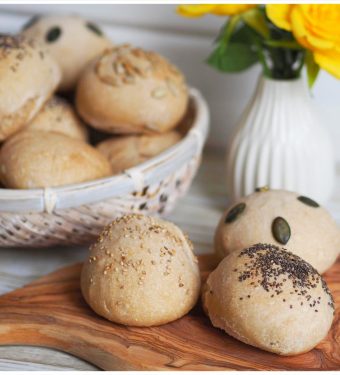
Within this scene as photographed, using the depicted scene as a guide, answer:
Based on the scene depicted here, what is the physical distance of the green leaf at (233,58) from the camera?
1093 mm

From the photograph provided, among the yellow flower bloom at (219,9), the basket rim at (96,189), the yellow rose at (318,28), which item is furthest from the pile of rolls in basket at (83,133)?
the yellow rose at (318,28)

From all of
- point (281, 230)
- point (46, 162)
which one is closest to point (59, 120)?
point (46, 162)

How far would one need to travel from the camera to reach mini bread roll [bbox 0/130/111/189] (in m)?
0.91

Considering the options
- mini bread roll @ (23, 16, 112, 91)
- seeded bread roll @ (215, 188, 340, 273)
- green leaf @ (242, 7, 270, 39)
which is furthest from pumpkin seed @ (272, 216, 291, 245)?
mini bread roll @ (23, 16, 112, 91)

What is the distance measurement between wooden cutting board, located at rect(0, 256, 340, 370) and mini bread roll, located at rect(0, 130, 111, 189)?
0.15m

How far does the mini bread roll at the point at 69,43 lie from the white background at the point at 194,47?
22cm

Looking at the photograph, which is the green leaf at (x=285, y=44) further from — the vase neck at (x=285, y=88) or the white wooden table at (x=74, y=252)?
the white wooden table at (x=74, y=252)

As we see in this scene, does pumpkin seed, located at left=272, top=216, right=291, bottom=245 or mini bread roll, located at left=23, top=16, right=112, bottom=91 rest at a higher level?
mini bread roll, located at left=23, top=16, right=112, bottom=91

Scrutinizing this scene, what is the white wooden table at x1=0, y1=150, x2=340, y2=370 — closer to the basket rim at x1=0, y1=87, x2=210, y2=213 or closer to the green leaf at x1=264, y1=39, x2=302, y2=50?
the basket rim at x1=0, y1=87, x2=210, y2=213

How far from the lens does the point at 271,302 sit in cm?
73

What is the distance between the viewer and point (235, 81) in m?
1.35

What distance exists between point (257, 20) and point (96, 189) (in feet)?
1.20

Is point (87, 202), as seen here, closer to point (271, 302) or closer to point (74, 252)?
point (74, 252)

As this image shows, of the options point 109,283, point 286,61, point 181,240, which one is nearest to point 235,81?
point 286,61
